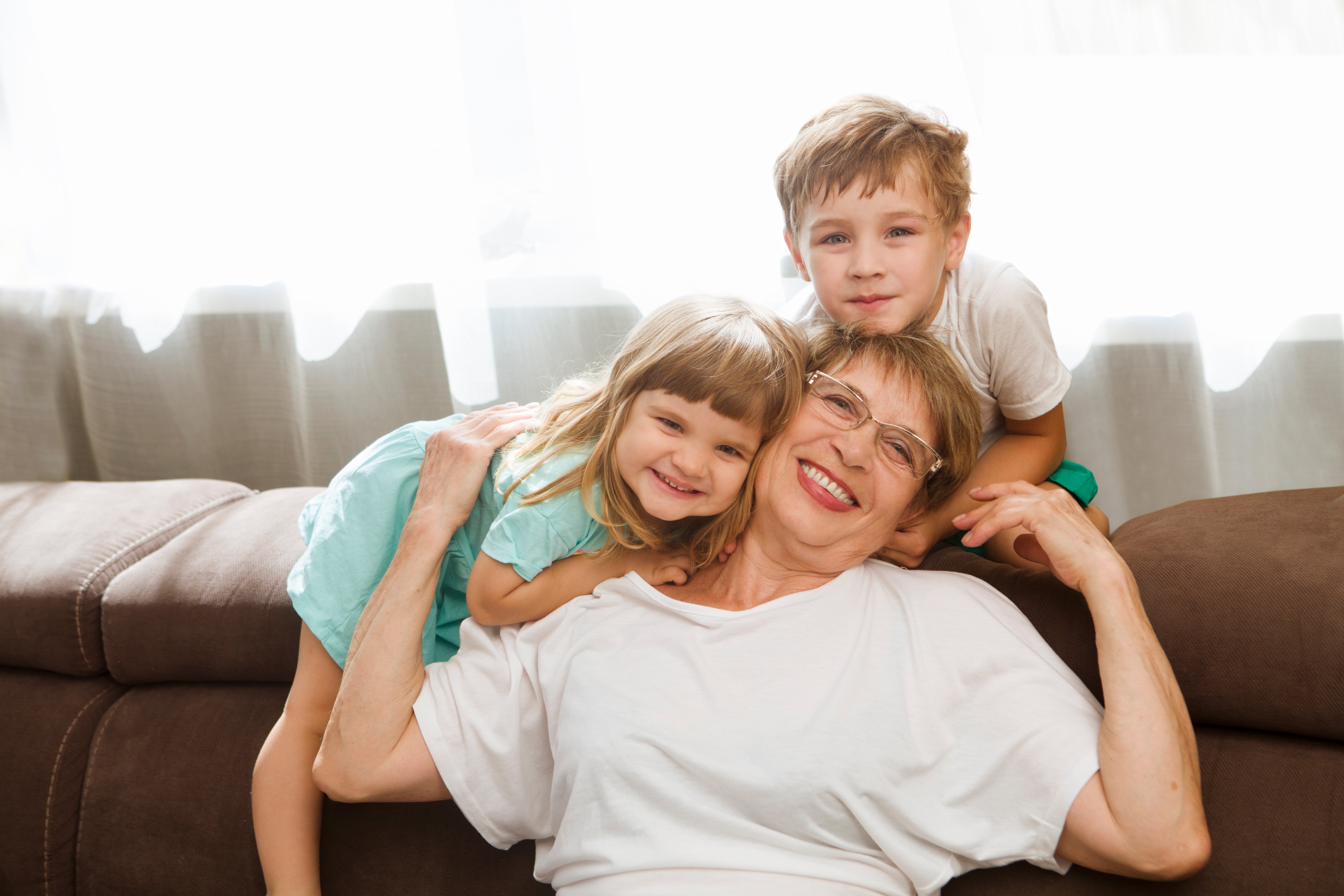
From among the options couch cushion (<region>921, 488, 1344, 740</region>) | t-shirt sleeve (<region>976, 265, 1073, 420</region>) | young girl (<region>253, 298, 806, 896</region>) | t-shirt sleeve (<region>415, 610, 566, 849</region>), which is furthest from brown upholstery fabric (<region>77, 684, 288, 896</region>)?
t-shirt sleeve (<region>976, 265, 1073, 420</region>)

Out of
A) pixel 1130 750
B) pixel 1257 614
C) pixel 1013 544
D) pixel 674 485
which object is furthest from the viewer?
pixel 1013 544

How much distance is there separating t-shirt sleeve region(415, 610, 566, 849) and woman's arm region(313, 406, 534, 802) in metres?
0.03

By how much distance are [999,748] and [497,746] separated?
0.66m

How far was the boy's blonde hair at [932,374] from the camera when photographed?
1.28m

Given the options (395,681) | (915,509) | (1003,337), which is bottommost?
(395,681)

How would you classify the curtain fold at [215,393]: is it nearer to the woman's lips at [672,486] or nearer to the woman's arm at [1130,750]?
the woman's lips at [672,486]

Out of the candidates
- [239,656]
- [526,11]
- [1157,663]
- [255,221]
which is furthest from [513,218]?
[1157,663]

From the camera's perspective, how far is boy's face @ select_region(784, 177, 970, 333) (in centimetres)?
141

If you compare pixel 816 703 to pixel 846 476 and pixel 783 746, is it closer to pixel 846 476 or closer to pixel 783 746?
pixel 783 746

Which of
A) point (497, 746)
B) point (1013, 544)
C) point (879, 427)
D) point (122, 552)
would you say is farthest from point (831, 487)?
point (122, 552)

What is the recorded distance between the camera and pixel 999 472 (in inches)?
58.2

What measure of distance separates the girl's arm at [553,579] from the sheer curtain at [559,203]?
2.66 feet

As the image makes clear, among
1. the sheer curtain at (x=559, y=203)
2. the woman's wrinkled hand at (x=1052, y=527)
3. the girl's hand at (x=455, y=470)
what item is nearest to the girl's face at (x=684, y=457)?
the girl's hand at (x=455, y=470)

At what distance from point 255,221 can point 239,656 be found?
3.74ft
